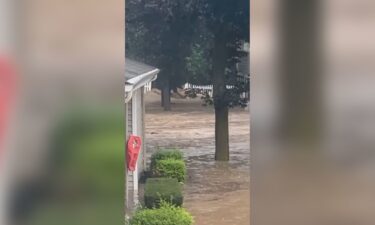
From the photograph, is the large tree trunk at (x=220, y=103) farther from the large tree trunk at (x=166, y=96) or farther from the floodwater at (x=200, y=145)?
the large tree trunk at (x=166, y=96)

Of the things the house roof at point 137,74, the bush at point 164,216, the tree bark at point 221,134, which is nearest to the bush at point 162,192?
the bush at point 164,216

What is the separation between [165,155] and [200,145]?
34 cm

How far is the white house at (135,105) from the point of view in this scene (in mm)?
2799

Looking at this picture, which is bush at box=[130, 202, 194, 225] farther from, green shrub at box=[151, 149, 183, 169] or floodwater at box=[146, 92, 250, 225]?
green shrub at box=[151, 149, 183, 169]

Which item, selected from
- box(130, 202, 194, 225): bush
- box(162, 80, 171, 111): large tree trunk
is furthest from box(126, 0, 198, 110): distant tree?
box(130, 202, 194, 225): bush

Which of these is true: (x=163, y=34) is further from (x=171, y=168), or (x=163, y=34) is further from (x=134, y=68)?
(x=171, y=168)

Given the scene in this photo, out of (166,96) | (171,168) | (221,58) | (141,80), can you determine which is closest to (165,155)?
(171,168)

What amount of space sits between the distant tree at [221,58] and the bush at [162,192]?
347mm

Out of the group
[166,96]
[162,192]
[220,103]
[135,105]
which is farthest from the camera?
[162,192]

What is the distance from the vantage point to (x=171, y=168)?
301 centimetres

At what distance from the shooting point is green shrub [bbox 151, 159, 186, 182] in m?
3.02
